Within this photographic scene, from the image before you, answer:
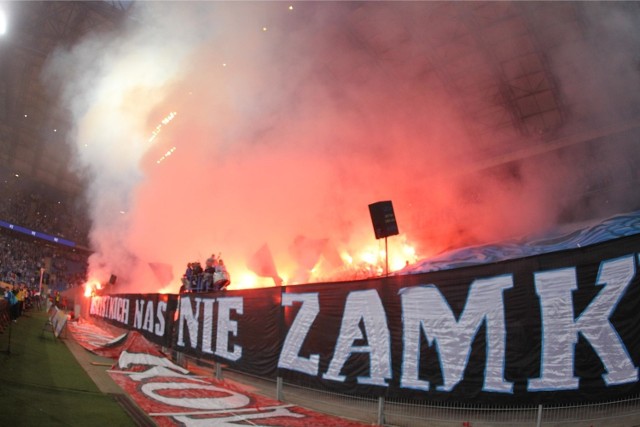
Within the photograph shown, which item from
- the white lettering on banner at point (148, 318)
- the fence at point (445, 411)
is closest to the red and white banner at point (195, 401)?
the fence at point (445, 411)

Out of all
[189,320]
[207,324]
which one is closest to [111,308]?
[189,320]

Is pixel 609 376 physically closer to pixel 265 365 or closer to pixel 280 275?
pixel 265 365

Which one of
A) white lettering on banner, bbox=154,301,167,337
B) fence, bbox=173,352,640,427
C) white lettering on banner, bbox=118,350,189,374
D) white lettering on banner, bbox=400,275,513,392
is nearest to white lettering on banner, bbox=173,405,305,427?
fence, bbox=173,352,640,427

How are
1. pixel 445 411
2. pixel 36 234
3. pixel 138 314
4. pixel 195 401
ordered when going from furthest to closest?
1. pixel 36 234
2. pixel 138 314
3. pixel 195 401
4. pixel 445 411

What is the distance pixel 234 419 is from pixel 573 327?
9.59 ft

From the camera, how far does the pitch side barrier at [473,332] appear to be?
2.78 m

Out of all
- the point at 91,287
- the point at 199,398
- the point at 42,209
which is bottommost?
the point at 199,398

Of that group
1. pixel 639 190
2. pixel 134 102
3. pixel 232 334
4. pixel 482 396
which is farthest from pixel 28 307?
pixel 639 190

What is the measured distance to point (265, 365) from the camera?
207 inches

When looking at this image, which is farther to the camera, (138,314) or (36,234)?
(36,234)

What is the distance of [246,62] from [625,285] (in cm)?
1101

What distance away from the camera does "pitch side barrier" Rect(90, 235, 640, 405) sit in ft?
9.13

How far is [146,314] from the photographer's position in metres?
9.38

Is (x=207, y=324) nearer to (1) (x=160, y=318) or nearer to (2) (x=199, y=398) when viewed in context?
(2) (x=199, y=398)
